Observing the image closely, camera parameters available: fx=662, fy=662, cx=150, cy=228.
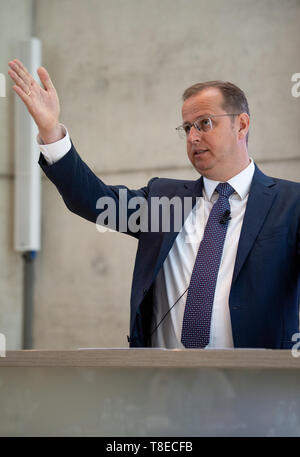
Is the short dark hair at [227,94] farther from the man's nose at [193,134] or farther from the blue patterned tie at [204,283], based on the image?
the blue patterned tie at [204,283]

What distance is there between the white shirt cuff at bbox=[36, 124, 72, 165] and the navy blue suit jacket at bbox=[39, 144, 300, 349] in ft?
0.06

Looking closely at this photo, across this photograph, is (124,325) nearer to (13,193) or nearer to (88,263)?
(88,263)

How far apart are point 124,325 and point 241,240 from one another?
243 cm

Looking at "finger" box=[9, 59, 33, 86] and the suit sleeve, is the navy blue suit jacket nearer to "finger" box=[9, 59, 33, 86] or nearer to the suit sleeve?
the suit sleeve

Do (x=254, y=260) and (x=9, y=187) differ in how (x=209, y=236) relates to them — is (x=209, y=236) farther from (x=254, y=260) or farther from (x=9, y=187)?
(x=9, y=187)

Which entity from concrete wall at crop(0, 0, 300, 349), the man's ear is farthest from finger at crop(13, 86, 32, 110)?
concrete wall at crop(0, 0, 300, 349)

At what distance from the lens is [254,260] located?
2260 millimetres

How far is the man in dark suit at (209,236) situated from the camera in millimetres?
2205

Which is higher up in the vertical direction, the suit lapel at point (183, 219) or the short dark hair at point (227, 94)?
the short dark hair at point (227, 94)

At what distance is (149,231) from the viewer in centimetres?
253

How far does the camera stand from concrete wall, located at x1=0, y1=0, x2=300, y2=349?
14.3 ft

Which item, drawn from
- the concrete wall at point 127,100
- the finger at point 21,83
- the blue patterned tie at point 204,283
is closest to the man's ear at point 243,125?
the blue patterned tie at point 204,283

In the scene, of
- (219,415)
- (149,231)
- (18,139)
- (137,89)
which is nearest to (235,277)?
(149,231)

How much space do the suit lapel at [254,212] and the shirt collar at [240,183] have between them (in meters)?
0.03
